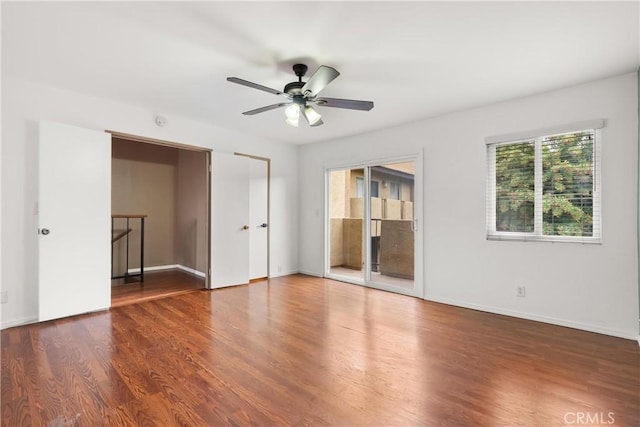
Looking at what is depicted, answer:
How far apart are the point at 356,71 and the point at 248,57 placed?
98 centimetres

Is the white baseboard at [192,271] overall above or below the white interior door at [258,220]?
below

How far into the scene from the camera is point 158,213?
20.4 feet

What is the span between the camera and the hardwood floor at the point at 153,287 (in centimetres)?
405

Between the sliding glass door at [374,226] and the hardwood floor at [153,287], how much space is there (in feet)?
7.76

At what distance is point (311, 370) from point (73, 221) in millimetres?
3007

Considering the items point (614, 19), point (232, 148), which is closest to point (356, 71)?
point (614, 19)

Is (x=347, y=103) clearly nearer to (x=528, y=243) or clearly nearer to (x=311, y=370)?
(x=311, y=370)

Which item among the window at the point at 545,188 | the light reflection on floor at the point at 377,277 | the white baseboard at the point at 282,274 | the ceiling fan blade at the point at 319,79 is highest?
the ceiling fan blade at the point at 319,79

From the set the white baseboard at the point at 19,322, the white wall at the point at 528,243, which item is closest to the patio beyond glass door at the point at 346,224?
the white wall at the point at 528,243

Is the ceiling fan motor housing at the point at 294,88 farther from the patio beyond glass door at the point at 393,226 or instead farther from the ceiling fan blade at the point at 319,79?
the patio beyond glass door at the point at 393,226

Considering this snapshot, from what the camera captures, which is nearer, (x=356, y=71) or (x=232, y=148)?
(x=356, y=71)

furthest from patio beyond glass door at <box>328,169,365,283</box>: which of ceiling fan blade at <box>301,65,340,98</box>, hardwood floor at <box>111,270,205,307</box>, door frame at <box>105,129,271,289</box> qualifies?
ceiling fan blade at <box>301,65,340,98</box>

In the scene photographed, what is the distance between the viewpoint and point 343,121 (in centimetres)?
427

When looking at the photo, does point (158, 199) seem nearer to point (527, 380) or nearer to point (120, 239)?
point (120, 239)
